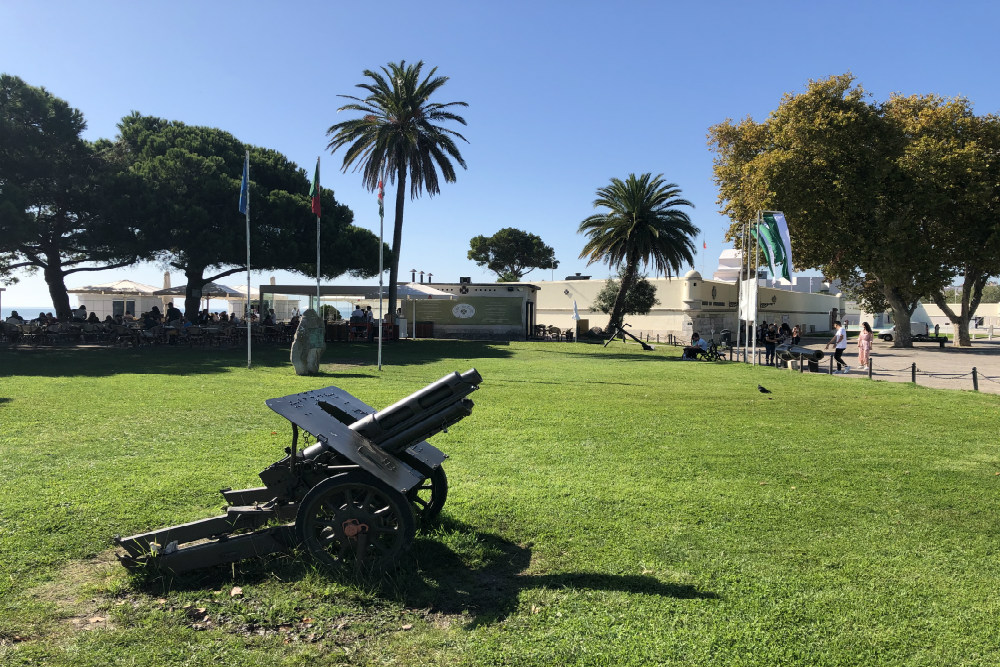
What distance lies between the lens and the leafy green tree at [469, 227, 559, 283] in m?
79.8

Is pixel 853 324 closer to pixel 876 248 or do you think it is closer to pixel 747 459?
pixel 876 248

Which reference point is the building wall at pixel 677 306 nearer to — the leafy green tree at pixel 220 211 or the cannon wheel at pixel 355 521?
the leafy green tree at pixel 220 211

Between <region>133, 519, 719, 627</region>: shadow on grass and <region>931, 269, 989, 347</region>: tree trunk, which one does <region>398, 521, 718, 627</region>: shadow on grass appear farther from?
<region>931, 269, 989, 347</region>: tree trunk

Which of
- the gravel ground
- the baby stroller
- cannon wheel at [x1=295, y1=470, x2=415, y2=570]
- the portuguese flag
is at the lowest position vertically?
cannon wheel at [x1=295, y1=470, x2=415, y2=570]

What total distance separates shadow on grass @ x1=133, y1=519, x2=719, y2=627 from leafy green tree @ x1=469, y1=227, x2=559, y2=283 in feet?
247

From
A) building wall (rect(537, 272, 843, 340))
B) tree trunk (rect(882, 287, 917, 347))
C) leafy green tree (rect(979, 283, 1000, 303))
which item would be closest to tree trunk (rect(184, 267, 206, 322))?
building wall (rect(537, 272, 843, 340))

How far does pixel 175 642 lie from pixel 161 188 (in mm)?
27382

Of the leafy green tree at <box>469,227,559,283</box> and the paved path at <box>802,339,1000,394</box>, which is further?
the leafy green tree at <box>469,227,559,283</box>

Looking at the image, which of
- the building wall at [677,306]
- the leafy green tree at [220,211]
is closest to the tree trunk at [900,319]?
the building wall at [677,306]

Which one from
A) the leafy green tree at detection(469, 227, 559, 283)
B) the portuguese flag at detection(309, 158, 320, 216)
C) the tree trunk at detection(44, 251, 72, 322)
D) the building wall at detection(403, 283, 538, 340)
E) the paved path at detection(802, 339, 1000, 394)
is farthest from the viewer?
the leafy green tree at detection(469, 227, 559, 283)

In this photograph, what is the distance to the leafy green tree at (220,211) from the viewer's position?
26.7 metres

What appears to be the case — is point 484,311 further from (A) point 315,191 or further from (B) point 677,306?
(A) point 315,191

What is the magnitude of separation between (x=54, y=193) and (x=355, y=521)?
87.6 ft

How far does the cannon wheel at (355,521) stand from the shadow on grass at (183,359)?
1224 cm
